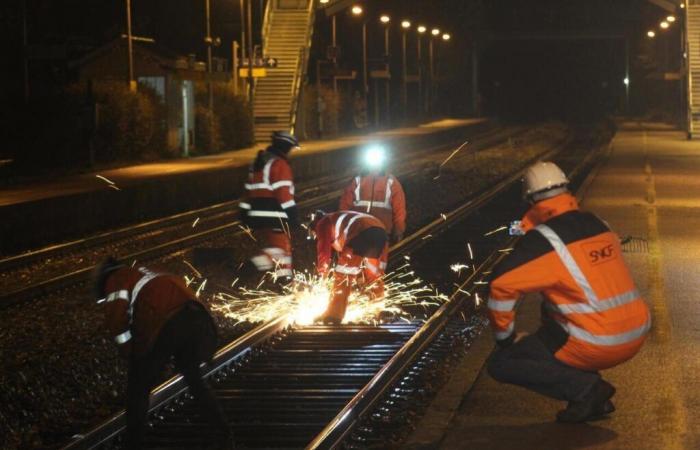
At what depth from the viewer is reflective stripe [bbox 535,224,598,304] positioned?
23.3 feet

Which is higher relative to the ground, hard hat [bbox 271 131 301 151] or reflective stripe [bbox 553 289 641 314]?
hard hat [bbox 271 131 301 151]

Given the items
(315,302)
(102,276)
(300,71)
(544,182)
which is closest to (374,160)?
(315,302)

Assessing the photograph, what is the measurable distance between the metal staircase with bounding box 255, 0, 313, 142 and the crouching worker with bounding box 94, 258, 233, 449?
4962cm

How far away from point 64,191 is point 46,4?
119 feet

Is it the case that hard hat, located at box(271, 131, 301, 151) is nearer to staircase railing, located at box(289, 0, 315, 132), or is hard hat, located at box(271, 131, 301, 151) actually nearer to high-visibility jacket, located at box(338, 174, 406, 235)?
high-visibility jacket, located at box(338, 174, 406, 235)

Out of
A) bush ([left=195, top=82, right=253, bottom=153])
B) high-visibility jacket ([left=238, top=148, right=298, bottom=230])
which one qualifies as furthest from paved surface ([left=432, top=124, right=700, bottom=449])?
bush ([left=195, top=82, right=253, bottom=153])

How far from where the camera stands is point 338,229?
11695mm

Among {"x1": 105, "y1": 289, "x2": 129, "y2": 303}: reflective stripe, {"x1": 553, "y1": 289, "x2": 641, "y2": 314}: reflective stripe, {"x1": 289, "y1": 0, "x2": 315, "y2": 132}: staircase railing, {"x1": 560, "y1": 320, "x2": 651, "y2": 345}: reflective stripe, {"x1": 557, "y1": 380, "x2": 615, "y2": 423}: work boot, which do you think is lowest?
{"x1": 557, "y1": 380, "x2": 615, "y2": 423}: work boot

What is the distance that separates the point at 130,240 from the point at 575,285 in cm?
1538

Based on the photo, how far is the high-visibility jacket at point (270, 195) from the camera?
13.4 m

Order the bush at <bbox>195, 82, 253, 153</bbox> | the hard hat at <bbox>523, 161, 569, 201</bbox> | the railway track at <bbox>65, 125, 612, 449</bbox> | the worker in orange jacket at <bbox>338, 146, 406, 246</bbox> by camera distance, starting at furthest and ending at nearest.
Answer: the bush at <bbox>195, 82, 253, 153</bbox>
the worker in orange jacket at <bbox>338, 146, 406, 246</bbox>
the railway track at <bbox>65, 125, 612, 449</bbox>
the hard hat at <bbox>523, 161, 569, 201</bbox>

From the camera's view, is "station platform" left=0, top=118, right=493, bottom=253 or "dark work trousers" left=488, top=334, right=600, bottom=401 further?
"station platform" left=0, top=118, right=493, bottom=253

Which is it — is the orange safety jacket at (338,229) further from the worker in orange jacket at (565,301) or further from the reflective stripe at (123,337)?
the reflective stripe at (123,337)

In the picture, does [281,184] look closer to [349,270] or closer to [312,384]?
[349,270]
